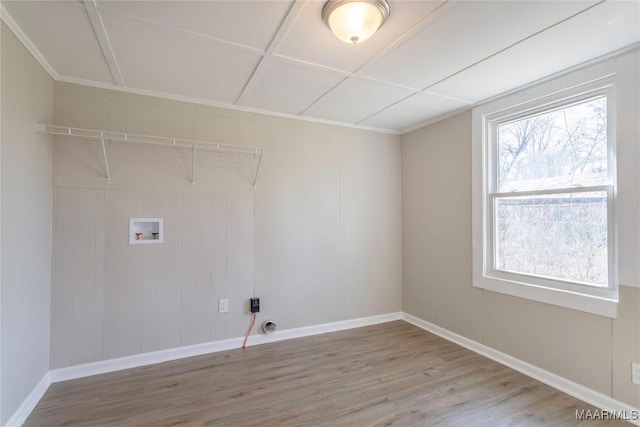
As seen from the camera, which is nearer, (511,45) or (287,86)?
(511,45)

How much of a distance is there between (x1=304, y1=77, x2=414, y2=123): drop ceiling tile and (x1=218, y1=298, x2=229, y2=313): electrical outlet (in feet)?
6.91

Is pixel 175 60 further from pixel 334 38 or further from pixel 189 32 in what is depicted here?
pixel 334 38

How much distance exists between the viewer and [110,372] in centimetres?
248

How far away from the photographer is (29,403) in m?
1.98

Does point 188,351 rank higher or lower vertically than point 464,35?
lower

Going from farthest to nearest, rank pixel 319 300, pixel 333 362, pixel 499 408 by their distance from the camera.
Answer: pixel 319 300
pixel 333 362
pixel 499 408

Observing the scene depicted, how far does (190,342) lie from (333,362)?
1349 millimetres

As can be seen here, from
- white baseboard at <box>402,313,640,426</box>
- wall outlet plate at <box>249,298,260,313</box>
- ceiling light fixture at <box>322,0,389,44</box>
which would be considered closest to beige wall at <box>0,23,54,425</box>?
wall outlet plate at <box>249,298,260,313</box>

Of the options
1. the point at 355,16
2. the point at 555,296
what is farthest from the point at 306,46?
the point at 555,296

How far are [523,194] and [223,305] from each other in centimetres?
295

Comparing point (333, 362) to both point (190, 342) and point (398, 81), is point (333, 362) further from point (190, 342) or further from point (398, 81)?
point (398, 81)

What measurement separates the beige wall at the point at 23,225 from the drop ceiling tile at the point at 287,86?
4.79 feet

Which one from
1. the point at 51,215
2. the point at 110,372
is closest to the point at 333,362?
the point at 110,372

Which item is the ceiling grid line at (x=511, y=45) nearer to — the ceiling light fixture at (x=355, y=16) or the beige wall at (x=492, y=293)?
the beige wall at (x=492, y=293)
